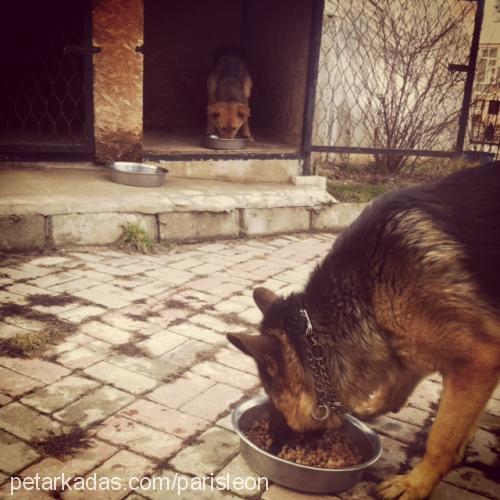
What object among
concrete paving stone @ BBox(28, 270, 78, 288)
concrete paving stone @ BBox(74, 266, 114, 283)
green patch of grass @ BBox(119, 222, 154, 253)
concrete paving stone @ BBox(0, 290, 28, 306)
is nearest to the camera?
concrete paving stone @ BBox(0, 290, 28, 306)

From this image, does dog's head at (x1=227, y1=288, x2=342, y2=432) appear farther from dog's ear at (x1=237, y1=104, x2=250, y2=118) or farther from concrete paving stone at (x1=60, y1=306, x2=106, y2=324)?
dog's ear at (x1=237, y1=104, x2=250, y2=118)

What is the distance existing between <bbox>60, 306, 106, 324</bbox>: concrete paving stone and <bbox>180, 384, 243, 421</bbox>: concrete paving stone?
131 centimetres

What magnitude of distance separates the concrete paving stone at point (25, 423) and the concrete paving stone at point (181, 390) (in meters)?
0.58

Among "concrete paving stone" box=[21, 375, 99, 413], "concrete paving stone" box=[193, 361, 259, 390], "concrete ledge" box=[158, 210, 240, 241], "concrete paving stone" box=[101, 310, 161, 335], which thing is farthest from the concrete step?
"concrete paving stone" box=[193, 361, 259, 390]

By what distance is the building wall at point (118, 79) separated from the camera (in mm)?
6566

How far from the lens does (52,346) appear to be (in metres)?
3.60

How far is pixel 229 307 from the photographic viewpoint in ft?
14.8

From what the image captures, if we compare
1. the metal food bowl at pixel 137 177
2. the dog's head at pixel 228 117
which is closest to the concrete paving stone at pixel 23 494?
the metal food bowl at pixel 137 177

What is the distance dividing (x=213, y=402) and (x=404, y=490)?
116 cm

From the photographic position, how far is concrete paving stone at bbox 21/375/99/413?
9.71 feet

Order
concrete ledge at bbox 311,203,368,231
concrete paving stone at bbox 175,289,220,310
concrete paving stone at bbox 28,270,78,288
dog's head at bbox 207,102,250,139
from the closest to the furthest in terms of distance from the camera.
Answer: concrete paving stone at bbox 175,289,220,310
concrete paving stone at bbox 28,270,78,288
concrete ledge at bbox 311,203,368,231
dog's head at bbox 207,102,250,139

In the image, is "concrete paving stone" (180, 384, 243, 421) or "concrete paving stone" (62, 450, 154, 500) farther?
"concrete paving stone" (180, 384, 243, 421)

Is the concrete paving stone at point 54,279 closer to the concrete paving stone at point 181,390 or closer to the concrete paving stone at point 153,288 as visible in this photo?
the concrete paving stone at point 153,288

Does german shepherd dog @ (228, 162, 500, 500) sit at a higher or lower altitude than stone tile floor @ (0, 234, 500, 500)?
higher
